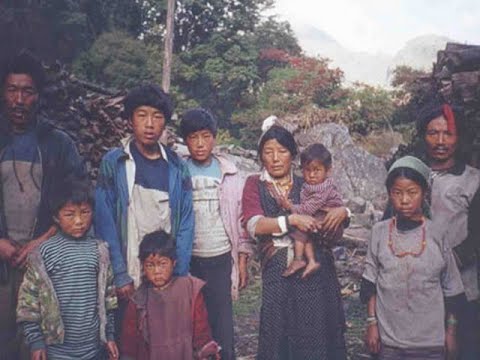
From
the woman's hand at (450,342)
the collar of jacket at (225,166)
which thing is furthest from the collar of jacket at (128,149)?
the woman's hand at (450,342)

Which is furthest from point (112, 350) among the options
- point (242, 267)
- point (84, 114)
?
point (84, 114)

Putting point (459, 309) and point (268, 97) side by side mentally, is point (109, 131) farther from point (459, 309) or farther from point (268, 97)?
point (268, 97)

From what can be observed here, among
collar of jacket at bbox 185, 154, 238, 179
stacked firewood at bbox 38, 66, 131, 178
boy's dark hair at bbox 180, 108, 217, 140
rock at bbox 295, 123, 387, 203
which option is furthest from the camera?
rock at bbox 295, 123, 387, 203

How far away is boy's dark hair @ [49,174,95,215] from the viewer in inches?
119

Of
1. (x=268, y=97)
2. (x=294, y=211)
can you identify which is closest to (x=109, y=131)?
(x=294, y=211)

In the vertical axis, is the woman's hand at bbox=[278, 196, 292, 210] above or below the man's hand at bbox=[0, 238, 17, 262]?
above

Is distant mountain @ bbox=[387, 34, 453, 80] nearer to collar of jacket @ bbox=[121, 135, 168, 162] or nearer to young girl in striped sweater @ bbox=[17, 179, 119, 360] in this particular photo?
collar of jacket @ bbox=[121, 135, 168, 162]

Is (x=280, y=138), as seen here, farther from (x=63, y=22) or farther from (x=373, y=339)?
(x=63, y=22)

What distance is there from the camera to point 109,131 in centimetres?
775

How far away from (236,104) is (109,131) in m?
17.0

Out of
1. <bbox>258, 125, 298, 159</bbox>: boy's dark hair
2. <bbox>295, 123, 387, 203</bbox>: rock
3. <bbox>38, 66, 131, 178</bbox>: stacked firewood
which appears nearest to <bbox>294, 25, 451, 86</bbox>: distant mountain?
<bbox>295, 123, 387, 203</bbox>: rock

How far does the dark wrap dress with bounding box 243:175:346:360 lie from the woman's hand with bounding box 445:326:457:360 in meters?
0.68

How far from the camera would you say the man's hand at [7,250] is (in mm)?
3033

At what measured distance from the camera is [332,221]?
3266 mm
